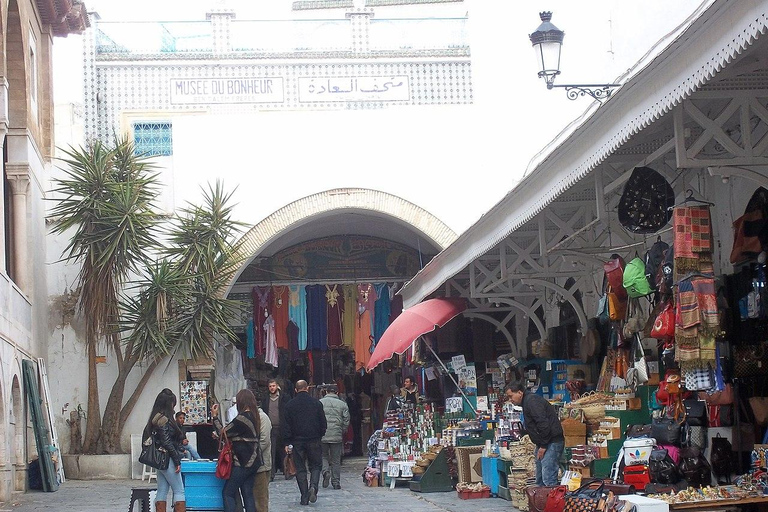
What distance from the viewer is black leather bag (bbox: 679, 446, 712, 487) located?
840 cm

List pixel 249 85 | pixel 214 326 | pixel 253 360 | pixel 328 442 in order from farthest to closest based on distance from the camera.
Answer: pixel 253 360, pixel 249 85, pixel 214 326, pixel 328 442

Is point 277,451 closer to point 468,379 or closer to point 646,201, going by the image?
point 468,379

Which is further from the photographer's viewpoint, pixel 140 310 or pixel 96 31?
pixel 96 31

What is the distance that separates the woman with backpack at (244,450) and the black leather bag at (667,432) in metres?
3.21

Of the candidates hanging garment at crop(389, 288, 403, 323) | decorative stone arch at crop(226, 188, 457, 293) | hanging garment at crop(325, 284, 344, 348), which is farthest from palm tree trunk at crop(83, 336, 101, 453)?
hanging garment at crop(389, 288, 403, 323)

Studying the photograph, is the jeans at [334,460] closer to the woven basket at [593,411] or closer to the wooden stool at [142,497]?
the woven basket at [593,411]

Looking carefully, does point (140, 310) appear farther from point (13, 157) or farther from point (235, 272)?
point (13, 157)

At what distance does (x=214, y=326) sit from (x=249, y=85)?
4.61 m

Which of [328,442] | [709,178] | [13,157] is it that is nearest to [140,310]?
[13,157]

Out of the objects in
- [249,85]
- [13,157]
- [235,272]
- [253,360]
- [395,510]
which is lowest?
[395,510]

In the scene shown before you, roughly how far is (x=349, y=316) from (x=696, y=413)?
482 inches

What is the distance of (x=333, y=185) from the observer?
18703mm

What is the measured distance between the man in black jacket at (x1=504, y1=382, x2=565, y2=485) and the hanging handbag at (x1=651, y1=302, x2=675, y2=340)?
6.09 feet

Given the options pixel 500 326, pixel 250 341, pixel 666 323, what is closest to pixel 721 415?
pixel 666 323
